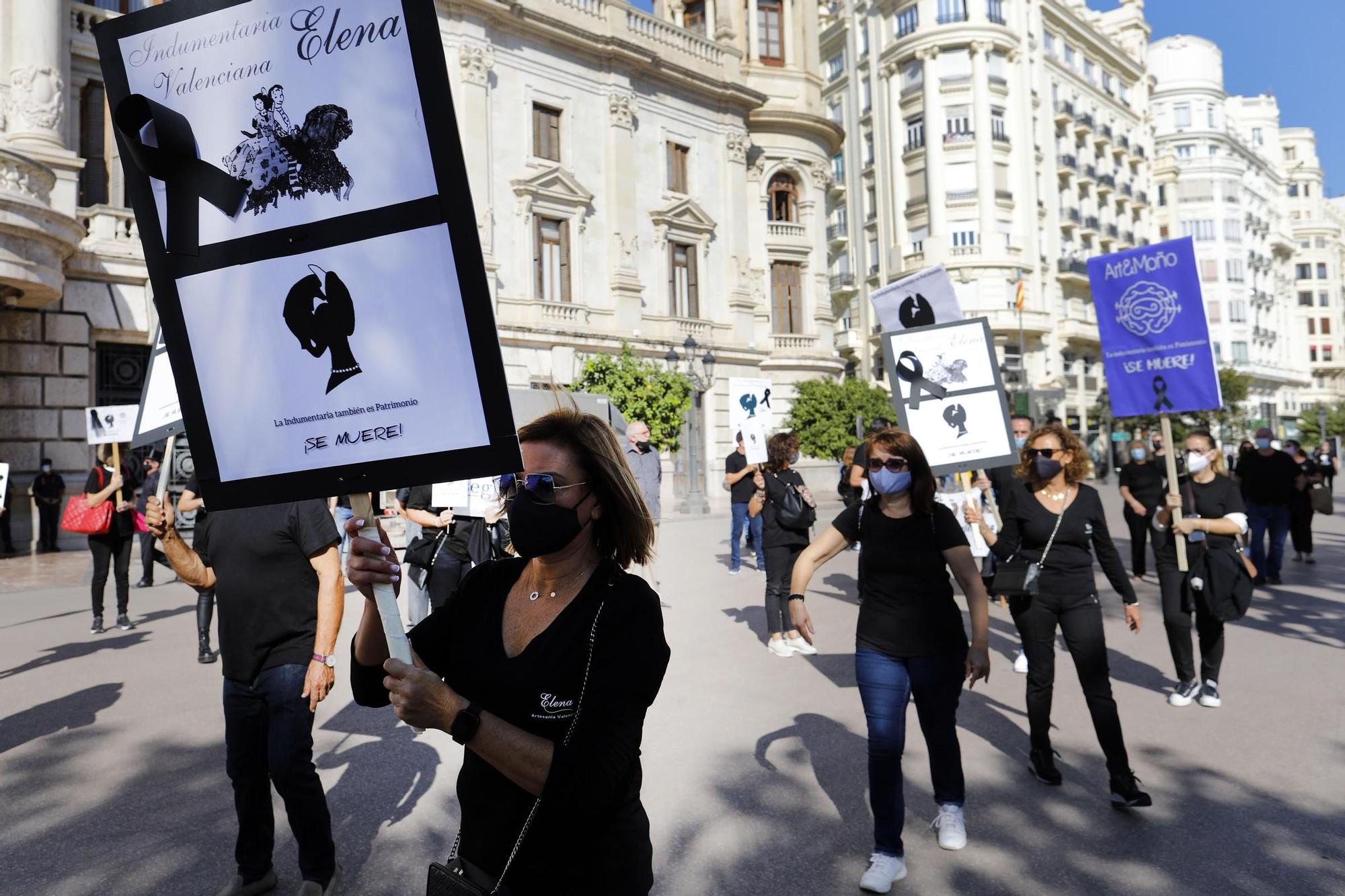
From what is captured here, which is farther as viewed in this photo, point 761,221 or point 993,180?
point 993,180

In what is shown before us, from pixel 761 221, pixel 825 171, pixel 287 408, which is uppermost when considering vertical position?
pixel 825 171

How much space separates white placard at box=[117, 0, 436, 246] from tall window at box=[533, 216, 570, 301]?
2485 centimetres

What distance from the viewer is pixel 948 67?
48.4 metres

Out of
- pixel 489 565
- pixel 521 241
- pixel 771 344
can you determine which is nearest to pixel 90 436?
pixel 489 565

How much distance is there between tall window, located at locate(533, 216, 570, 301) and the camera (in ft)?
87.5

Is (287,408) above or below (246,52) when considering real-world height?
below

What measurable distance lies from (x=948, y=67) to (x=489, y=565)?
52863 mm

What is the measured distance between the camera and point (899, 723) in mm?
3840

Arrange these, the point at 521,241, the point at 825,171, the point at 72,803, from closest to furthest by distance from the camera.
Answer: the point at 72,803, the point at 521,241, the point at 825,171

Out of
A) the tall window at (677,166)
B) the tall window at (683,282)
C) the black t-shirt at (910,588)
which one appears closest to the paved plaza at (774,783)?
the black t-shirt at (910,588)

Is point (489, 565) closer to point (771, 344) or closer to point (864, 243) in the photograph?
point (771, 344)

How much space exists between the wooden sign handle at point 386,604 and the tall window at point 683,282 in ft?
91.4

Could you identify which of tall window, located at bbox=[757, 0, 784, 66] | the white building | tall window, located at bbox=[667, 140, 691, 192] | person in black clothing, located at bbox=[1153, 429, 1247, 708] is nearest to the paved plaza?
person in black clothing, located at bbox=[1153, 429, 1247, 708]

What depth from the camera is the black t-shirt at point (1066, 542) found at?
481cm
